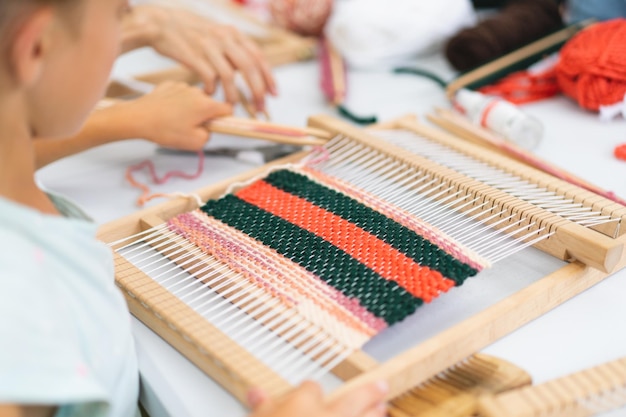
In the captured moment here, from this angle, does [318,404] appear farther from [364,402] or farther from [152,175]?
[152,175]

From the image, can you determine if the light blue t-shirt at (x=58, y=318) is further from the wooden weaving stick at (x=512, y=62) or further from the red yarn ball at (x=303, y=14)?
the red yarn ball at (x=303, y=14)

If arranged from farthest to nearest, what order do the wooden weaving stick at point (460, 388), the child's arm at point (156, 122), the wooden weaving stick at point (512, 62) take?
the wooden weaving stick at point (512, 62) → the child's arm at point (156, 122) → the wooden weaving stick at point (460, 388)

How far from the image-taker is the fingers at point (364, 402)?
54 centimetres

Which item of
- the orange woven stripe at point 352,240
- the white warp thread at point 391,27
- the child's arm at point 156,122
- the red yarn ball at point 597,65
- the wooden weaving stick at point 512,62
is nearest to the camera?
the orange woven stripe at point 352,240

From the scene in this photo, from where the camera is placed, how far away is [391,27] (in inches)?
54.2

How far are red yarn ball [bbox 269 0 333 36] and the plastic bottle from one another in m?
0.50

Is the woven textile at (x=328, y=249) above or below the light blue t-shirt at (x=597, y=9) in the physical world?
below

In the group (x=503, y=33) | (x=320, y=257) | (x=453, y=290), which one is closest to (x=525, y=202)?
(x=453, y=290)

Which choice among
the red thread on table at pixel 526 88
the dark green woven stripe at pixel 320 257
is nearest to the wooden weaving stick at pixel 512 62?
the red thread on table at pixel 526 88

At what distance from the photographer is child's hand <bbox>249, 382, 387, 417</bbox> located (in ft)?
1.74

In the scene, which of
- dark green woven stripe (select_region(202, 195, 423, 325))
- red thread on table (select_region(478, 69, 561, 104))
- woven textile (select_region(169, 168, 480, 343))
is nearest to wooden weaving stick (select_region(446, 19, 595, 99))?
red thread on table (select_region(478, 69, 561, 104))

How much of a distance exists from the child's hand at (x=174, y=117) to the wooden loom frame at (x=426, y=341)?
0.15 meters

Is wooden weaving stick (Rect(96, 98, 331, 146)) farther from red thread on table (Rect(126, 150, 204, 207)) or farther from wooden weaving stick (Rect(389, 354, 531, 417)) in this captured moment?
wooden weaving stick (Rect(389, 354, 531, 417))

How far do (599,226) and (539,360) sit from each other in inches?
8.2
